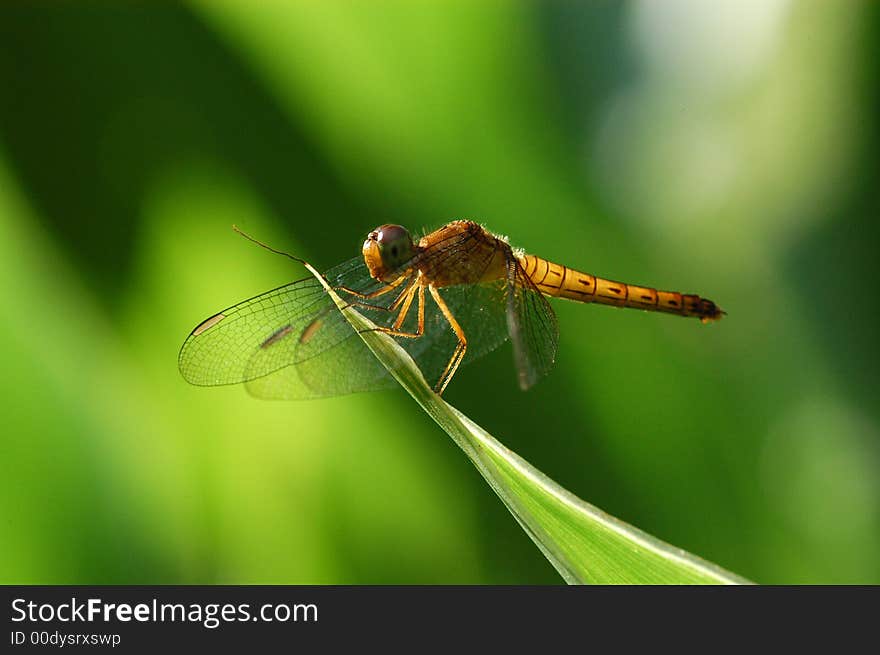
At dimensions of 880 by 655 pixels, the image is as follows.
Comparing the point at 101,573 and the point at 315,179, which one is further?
the point at 315,179

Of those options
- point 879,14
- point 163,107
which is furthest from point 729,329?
point 163,107

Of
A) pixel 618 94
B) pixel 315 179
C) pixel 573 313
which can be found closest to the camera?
pixel 315 179

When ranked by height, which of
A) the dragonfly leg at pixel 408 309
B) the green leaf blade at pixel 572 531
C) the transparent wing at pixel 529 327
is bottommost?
the green leaf blade at pixel 572 531

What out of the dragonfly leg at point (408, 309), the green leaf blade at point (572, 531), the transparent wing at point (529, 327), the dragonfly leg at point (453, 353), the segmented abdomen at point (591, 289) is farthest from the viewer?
the segmented abdomen at point (591, 289)

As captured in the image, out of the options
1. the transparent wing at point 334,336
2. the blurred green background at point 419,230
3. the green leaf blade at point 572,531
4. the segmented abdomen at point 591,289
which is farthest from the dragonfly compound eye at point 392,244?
the green leaf blade at point 572,531

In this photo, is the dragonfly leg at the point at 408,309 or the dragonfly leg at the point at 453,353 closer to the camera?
the dragonfly leg at the point at 453,353

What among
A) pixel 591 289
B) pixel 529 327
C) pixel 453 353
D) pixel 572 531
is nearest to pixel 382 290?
pixel 453 353

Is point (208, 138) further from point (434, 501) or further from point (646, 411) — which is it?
point (646, 411)

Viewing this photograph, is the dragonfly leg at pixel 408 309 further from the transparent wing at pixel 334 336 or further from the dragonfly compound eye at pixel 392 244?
the dragonfly compound eye at pixel 392 244

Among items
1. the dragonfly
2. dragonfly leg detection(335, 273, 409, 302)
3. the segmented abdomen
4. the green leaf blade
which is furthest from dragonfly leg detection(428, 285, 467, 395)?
the green leaf blade
